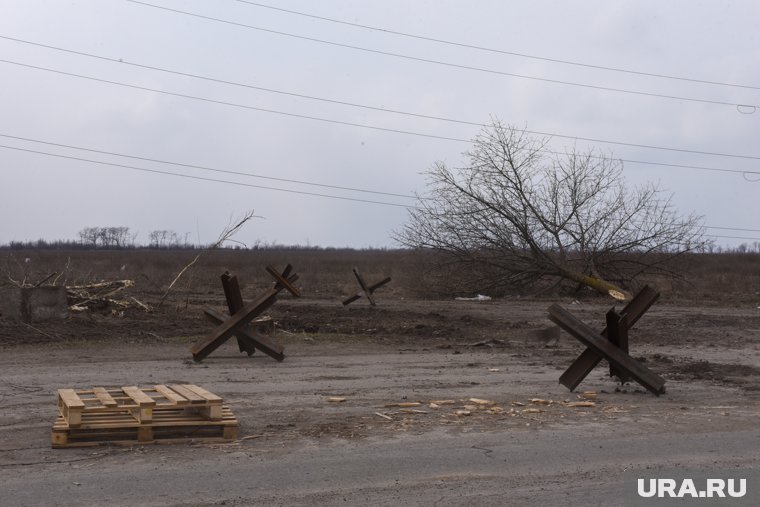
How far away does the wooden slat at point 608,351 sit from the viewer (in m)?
11.1

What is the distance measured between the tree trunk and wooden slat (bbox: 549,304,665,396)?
1831 cm

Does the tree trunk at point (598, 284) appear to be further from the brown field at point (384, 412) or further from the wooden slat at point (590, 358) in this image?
the wooden slat at point (590, 358)

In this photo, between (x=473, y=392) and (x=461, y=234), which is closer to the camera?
(x=473, y=392)

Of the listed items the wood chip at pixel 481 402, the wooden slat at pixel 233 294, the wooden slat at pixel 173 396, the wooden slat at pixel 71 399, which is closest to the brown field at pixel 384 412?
the wood chip at pixel 481 402

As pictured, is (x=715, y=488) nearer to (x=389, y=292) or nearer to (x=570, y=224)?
(x=570, y=224)

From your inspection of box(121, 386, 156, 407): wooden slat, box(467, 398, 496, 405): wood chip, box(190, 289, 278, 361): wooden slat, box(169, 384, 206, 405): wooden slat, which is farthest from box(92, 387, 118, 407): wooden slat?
box(190, 289, 278, 361): wooden slat

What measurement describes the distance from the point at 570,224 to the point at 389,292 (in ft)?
32.0

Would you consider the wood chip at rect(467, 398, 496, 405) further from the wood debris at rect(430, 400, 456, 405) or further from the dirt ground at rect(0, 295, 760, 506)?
the wood debris at rect(430, 400, 456, 405)

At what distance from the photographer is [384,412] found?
9.79 metres

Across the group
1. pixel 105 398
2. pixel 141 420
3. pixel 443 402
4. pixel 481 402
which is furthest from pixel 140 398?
pixel 481 402

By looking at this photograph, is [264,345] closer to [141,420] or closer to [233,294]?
[233,294]

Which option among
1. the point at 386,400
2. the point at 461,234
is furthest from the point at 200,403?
the point at 461,234

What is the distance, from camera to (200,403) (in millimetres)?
8227

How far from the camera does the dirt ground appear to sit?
6.69 m
